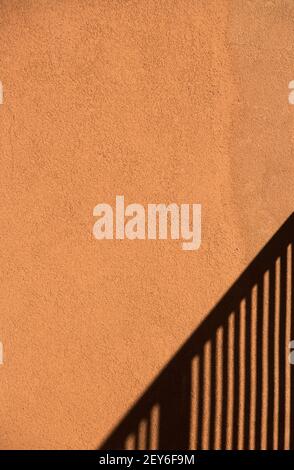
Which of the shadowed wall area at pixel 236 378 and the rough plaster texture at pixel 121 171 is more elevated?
Answer: the rough plaster texture at pixel 121 171

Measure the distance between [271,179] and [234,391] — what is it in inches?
54.1

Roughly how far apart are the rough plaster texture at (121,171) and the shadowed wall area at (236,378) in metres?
0.10

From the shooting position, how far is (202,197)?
3000 millimetres

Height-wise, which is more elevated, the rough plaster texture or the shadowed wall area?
the rough plaster texture

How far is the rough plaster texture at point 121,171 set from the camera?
2.97 m

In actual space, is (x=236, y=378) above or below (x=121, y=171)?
below

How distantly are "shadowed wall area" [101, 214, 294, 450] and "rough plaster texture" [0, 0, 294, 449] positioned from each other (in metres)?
0.10

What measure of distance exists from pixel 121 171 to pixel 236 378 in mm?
1516

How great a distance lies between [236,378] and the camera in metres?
3.06

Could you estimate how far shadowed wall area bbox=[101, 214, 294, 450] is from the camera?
9.93ft

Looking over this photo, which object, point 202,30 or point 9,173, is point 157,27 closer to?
point 202,30

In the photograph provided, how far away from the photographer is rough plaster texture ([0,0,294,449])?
9.74 feet

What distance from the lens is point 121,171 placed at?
118 inches

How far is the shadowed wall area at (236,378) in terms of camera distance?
119 inches
